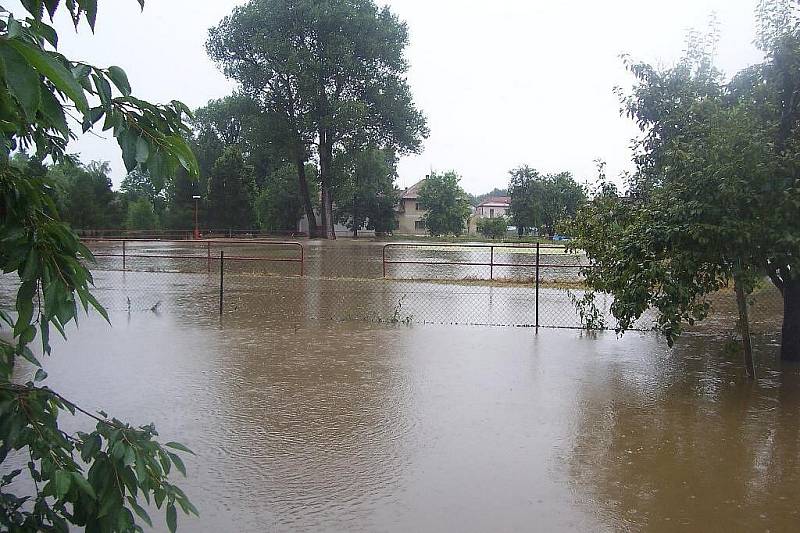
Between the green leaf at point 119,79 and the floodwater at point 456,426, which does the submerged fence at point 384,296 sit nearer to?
the floodwater at point 456,426

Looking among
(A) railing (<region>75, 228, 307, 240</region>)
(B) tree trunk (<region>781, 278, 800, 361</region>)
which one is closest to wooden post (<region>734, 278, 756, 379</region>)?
(B) tree trunk (<region>781, 278, 800, 361</region>)

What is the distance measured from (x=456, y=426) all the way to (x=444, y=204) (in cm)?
6787

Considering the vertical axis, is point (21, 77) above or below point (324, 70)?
below

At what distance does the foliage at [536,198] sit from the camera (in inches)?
2741

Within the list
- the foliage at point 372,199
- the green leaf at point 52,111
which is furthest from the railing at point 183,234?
the green leaf at point 52,111

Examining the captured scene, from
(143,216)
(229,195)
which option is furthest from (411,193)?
(143,216)

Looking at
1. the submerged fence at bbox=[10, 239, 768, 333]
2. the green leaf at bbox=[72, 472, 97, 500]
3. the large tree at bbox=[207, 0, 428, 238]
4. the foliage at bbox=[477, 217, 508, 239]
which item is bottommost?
the submerged fence at bbox=[10, 239, 768, 333]

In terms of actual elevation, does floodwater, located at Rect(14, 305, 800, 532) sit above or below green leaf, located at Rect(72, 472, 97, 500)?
below

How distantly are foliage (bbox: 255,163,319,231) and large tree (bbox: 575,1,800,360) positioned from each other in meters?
57.9

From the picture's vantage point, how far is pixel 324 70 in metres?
51.3

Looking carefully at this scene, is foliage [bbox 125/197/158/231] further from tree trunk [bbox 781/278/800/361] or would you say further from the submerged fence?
tree trunk [bbox 781/278/800/361]

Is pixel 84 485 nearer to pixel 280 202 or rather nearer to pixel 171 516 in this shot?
pixel 171 516

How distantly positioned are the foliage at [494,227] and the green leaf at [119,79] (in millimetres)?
69057

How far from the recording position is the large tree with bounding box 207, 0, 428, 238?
5025 centimetres
